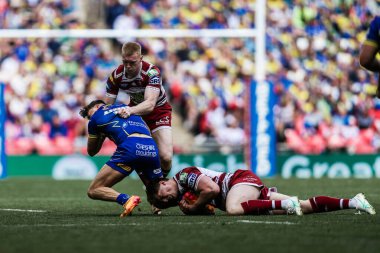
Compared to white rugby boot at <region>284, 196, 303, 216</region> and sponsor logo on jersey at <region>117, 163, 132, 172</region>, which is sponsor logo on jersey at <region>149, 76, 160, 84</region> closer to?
sponsor logo on jersey at <region>117, 163, 132, 172</region>

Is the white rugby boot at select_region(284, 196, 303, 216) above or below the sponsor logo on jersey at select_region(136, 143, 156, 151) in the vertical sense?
below

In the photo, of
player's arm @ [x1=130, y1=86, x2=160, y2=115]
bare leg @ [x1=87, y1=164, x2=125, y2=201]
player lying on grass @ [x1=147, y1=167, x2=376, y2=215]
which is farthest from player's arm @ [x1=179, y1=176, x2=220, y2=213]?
player's arm @ [x1=130, y1=86, x2=160, y2=115]

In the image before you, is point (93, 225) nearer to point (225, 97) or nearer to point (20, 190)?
point (20, 190)

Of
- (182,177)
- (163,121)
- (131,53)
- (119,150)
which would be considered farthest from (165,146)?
(182,177)

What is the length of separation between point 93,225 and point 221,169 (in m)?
12.8

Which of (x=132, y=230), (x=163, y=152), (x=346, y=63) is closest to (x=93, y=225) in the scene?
(x=132, y=230)

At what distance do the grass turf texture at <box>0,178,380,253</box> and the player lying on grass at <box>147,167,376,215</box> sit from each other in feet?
0.40

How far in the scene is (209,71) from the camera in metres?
23.0

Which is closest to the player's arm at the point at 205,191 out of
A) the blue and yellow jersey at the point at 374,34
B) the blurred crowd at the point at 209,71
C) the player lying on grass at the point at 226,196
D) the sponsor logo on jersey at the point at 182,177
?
the player lying on grass at the point at 226,196

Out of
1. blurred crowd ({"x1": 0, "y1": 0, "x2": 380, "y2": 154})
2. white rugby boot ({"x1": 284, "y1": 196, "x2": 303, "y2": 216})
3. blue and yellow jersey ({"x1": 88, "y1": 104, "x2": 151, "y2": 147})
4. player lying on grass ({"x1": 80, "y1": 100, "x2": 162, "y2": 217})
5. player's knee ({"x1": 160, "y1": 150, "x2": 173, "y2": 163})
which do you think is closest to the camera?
white rugby boot ({"x1": 284, "y1": 196, "x2": 303, "y2": 216})

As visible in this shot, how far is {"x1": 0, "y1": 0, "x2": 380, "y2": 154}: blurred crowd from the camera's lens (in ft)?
72.4

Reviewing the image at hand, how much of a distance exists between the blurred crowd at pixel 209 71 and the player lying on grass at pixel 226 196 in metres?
11.8

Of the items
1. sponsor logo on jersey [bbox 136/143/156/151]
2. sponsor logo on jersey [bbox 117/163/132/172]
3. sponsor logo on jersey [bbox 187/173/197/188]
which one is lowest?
sponsor logo on jersey [bbox 187/173/197/188]

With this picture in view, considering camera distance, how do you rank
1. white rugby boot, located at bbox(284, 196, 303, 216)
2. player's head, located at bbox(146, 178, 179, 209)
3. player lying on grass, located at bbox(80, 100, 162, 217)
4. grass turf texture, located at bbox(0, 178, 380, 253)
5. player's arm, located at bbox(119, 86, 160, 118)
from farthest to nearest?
player's arm, located at bbox(119, 86, 160, 118)
player lying on grass, located at bbox(80, 100, 162, 217)
player's head, located at bbox(146, 178, 179, 209)
white rugby boot, located at bbox(284, 196, 303, 216)
grass turf texture, located at bbox(0, 178, 380, 253)
